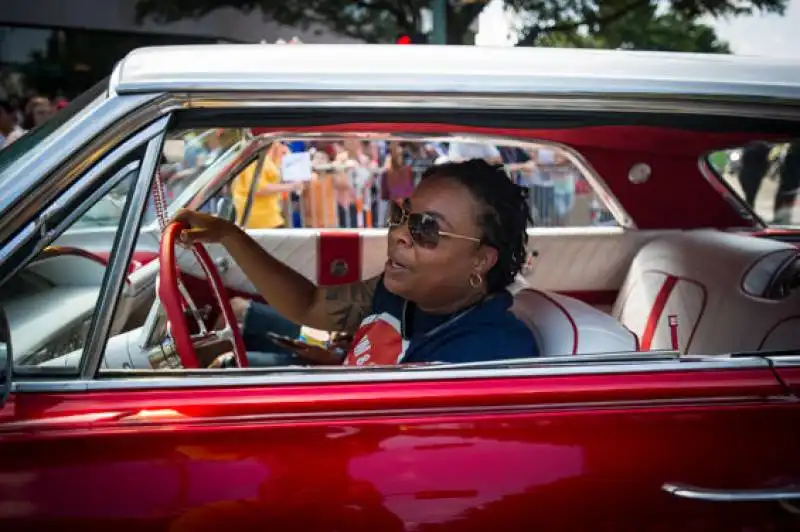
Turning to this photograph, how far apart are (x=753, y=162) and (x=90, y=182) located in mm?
6320

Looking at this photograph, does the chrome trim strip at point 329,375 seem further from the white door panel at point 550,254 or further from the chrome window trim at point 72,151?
the white door panel at point 550,254

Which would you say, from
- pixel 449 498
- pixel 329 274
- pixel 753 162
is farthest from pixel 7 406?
pixel 753 162

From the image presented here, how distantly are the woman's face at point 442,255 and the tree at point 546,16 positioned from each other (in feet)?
18.6

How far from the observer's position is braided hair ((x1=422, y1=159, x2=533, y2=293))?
2000 mm

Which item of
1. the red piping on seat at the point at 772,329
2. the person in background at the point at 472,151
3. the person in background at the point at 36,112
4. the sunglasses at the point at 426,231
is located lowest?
the red piping on seat at the point at 772,329

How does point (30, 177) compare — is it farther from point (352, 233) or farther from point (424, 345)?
point (352, 233)

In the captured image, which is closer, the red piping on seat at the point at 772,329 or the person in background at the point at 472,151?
the red piping on seat at the point at 772,329

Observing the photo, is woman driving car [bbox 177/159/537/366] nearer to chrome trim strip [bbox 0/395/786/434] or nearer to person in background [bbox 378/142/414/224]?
chrome trim strip [bbox 0/395/786/434]

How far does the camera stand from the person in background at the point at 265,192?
12.1ft

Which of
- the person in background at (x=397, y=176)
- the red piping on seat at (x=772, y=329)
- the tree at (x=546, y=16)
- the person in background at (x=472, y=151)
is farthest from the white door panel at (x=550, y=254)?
the tree at (x=546, y=16)

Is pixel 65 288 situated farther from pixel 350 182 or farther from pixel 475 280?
pixel 350 182

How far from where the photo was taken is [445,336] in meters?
1.87

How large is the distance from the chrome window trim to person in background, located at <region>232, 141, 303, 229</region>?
207 centimetres

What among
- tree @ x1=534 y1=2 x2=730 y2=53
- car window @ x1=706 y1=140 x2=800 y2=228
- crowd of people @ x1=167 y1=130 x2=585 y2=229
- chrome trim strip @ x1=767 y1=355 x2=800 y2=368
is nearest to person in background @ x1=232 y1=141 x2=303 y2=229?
crowd of people @ x1=167 y1=130 x2=585 y2=229
